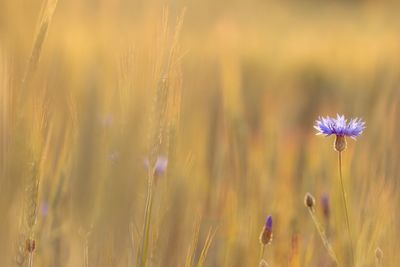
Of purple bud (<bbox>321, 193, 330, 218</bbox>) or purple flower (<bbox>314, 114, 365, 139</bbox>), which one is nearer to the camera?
purple flower (<bbox>314, 114, 365, 139</bbox>)

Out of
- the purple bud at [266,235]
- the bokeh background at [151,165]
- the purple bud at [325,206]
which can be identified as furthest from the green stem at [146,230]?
the purple bud at [325,206]

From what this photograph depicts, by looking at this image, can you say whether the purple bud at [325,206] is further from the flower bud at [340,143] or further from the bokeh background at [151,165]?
the flower bud at [340,143]

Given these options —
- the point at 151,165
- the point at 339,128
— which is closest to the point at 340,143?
the point at 339,128

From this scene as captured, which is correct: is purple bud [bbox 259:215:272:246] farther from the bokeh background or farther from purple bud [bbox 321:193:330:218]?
purple bud [bbox 321:193:330:218]

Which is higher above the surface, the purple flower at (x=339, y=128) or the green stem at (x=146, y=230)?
the purple flower at (x=339, y=128)

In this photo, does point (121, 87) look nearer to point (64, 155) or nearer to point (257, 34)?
point (64, 155)

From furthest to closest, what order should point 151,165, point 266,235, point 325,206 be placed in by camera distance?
point 325,206 → point 266,235 → point 151,165

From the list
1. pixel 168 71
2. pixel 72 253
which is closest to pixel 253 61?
pixel 72 253

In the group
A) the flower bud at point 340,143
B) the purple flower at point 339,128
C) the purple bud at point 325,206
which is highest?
the purple flower at point 339,128

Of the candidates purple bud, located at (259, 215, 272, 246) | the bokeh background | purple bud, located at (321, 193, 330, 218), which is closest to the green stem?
the bokeh background

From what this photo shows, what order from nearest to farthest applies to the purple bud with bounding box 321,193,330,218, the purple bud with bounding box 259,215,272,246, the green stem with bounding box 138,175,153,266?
1. the green stem with bounding box 138,175,153,266
2. the purple bud with bounding box 259,215,272,246
3. the purple bud with bounding box 321,193,330,218

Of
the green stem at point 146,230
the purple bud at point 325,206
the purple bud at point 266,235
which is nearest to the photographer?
the green stem at point 146,230

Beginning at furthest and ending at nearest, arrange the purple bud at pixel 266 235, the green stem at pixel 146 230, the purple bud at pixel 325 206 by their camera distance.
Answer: the purple bud at pixel 325 206 < the purple bud at pixel 266 235 < the green stem at pixel 146 230

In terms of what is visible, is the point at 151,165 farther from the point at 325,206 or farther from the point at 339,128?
the point at 325,206
